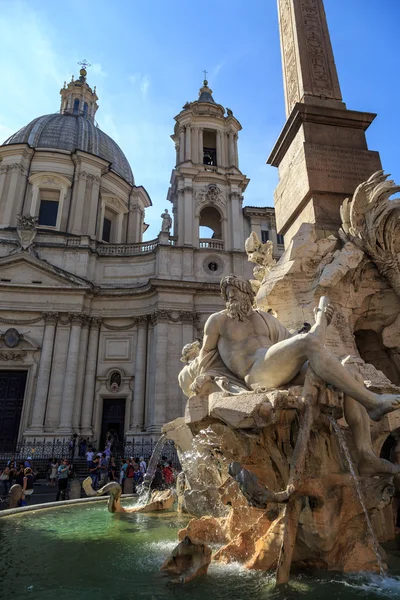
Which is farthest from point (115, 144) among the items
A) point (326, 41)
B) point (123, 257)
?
point (326, 41)

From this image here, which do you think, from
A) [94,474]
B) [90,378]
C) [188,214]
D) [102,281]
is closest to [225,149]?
[188,214]

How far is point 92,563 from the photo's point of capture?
3547 millimetres

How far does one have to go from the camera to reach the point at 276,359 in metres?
3.55

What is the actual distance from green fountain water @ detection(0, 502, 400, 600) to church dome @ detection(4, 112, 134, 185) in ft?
93.3

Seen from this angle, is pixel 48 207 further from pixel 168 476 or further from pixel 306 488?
pixel 306 488

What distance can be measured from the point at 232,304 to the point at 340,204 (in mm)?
2979

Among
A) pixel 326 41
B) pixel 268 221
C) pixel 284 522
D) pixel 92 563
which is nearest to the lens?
pixel 284 522

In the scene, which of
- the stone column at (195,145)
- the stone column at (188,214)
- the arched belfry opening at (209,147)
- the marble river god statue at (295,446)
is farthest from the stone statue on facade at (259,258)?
the arched belfry opening at (209,147)

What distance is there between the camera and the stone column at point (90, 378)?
2094 cm

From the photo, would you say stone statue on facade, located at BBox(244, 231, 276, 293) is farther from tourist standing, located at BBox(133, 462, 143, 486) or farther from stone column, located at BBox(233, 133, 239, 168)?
stone column, located at BBox(233, 133, 239, 168)

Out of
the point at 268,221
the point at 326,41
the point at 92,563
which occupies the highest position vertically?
the point at 268,221

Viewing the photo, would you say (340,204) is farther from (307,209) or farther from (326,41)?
(326,41)

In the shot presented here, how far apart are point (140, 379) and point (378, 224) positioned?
17831mm

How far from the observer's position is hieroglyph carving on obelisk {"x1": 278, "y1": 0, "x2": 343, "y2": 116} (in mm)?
7203
